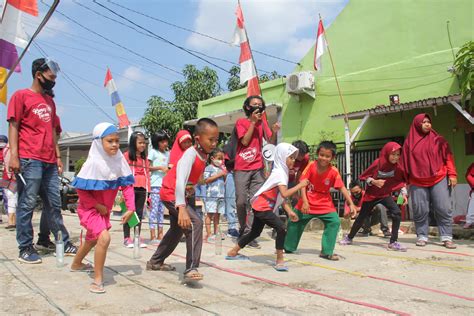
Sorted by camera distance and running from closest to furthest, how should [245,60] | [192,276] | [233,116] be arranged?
[192,276], [245,60], [233,116]

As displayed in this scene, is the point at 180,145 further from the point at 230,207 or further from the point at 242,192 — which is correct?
the point at 230,207

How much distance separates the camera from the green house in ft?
31.8

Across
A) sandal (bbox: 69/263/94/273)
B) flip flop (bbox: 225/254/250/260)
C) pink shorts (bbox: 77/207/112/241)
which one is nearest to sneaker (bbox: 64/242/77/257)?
sandal (bbox: 69/263/94/273)

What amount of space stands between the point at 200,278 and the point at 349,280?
1.40 m

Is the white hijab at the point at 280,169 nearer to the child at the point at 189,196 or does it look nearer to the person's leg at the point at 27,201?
the child at the point at 189,196

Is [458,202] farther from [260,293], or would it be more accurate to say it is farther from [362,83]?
[260,293]

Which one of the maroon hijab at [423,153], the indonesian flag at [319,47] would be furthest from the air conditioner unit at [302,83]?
the maroon hijab at [423,153]

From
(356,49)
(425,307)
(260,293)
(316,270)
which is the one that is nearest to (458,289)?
(425,307)

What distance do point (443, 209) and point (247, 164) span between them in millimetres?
2874

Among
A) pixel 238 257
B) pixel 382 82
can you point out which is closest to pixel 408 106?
pixel 382 82

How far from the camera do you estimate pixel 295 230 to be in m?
5.64

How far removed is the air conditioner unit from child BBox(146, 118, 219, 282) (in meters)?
8.86

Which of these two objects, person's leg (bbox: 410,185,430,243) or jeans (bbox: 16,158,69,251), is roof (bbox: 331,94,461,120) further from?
jeans (bbox: 16,158,69,251)

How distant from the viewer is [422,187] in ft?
21.6
